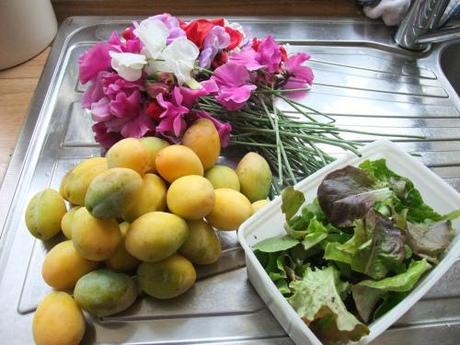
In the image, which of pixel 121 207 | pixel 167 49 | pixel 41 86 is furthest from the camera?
pixel 41 86

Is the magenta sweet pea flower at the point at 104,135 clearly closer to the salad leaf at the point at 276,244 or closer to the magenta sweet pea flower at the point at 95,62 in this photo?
the magenta sweet pea flower at the point at 95,62

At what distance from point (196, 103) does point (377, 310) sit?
347mm

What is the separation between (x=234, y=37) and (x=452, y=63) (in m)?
0.52

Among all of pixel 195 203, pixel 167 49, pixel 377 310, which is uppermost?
pixel 167 49

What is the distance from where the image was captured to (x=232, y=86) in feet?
1.96

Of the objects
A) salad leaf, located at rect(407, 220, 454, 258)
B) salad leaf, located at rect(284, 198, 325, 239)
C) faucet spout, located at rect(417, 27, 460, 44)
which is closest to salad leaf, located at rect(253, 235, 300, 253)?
salad leaf, located at rect(284, 198, 325, 239)

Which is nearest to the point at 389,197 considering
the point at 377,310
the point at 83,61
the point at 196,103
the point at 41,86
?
the point at 377,310

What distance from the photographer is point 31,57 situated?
0.79 meters

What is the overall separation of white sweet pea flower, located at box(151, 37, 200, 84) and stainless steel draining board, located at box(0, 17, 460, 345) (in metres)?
0.18

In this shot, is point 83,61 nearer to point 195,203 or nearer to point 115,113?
point 115,113

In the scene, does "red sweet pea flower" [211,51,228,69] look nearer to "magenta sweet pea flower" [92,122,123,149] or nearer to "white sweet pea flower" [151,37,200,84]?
"white sweet pea flower" [151,37,200,84]

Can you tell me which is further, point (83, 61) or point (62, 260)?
point (83, 61)

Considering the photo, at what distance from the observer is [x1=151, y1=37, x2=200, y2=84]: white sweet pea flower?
55cm

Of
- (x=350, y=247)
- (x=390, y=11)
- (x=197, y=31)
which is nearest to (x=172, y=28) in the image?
(x=197, y=31)
